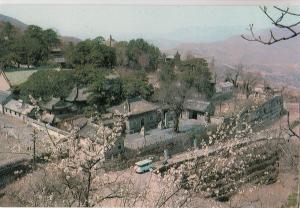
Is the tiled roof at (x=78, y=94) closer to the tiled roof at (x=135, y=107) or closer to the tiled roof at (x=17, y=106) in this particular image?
the tiled roof at (x=135, y=107)

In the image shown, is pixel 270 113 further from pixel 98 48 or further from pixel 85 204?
pixel 85 204

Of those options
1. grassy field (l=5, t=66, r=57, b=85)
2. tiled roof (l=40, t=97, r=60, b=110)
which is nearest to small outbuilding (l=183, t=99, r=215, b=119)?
tiled roof (l=40, t=97, r=60, b=110)

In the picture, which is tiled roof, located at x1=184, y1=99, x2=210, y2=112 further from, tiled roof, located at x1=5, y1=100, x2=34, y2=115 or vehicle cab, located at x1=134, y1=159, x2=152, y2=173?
tiled roof, located at x1=5, y1=100, x2=34, y2=115

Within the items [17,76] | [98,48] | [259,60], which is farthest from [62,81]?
[259,60]

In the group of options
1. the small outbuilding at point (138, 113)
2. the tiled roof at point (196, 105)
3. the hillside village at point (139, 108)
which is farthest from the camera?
the tiled roof at point (196, 105)

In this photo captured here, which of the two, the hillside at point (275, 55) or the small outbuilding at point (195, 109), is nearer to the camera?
the hillside at point (275, 55)

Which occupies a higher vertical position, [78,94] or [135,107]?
[78,94]

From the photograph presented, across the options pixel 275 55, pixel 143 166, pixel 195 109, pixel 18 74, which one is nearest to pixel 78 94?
pixel 18 74

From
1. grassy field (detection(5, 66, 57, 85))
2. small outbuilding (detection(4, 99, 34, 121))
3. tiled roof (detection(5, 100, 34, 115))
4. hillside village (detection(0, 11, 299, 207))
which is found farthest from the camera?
grassy field (detection(5, 66, 57, 85))

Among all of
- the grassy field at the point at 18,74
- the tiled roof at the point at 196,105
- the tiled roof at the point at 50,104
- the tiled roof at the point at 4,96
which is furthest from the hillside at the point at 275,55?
the grassy field at the point at 18,74

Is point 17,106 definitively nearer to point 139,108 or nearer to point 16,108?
point 16,108
